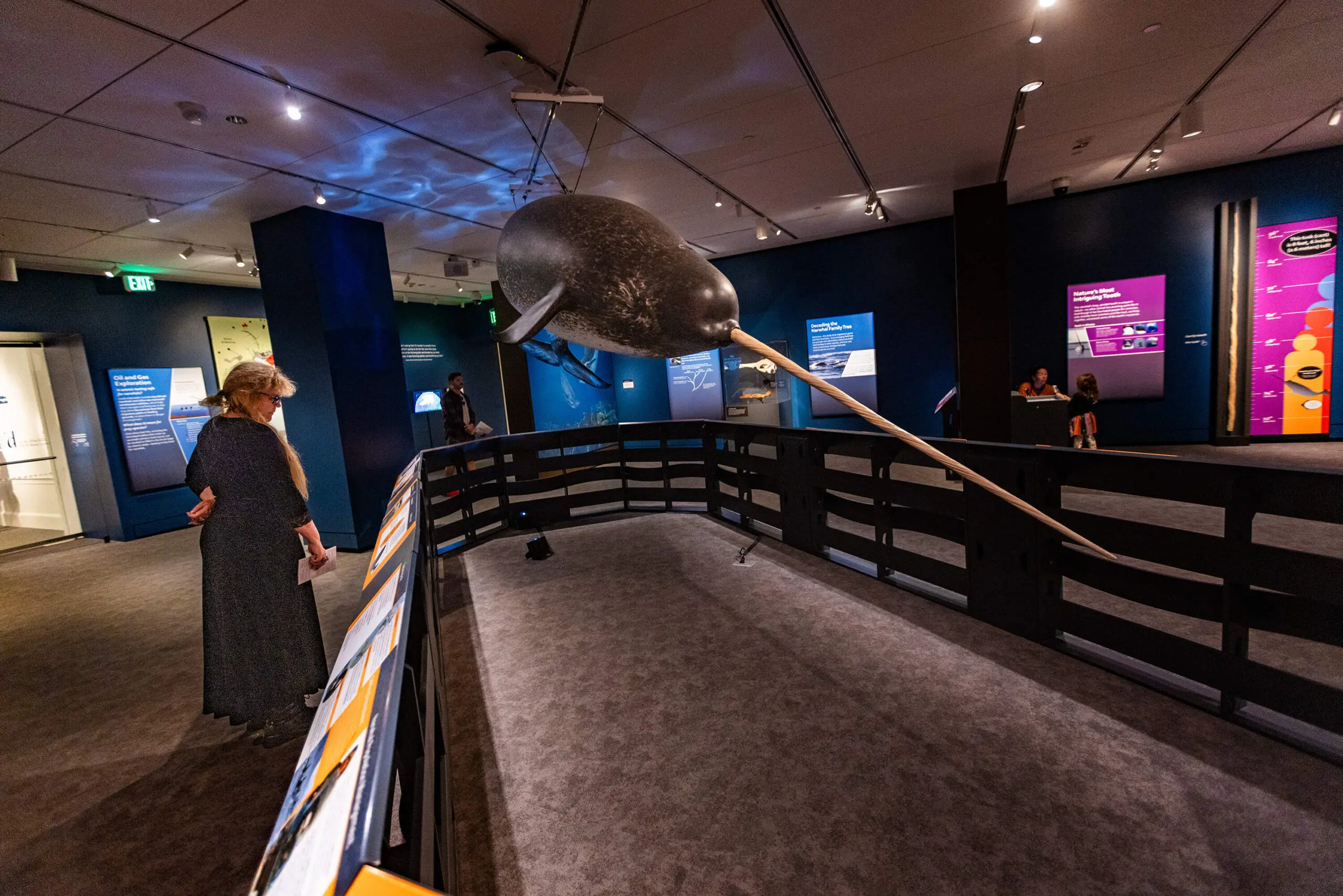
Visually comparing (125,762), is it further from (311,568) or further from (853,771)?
(853,771)

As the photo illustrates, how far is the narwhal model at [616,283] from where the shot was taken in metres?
0.79

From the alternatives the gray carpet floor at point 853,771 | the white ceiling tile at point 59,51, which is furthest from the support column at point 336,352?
the gray carpet floor at point 853,771

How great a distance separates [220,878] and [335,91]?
3.98 meters

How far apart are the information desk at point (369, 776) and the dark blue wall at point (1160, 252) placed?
903 cm

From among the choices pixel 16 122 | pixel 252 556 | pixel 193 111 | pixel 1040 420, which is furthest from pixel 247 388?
pixel 1040 420

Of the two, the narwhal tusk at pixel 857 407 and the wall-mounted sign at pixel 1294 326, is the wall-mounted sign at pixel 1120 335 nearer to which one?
the wall-mounted sign at pixel 1294 326

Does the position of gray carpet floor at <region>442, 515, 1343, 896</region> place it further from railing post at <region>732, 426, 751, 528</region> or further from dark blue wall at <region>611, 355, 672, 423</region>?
dark blue wall at <region>611, 355, 672, 423</region>

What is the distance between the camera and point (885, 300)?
8.53 m

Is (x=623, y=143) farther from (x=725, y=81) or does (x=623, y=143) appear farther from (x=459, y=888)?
(x=459, y=888)

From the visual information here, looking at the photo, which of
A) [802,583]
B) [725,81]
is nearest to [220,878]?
[802,583]

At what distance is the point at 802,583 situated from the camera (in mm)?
3705

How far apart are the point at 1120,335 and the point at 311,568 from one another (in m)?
9.54

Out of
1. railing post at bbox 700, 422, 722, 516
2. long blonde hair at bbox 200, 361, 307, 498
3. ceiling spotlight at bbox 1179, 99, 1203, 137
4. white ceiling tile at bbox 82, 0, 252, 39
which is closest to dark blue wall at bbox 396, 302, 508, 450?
railing post at bbox 700, 422, 722, 516

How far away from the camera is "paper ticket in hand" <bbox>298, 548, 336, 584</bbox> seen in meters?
2.29
